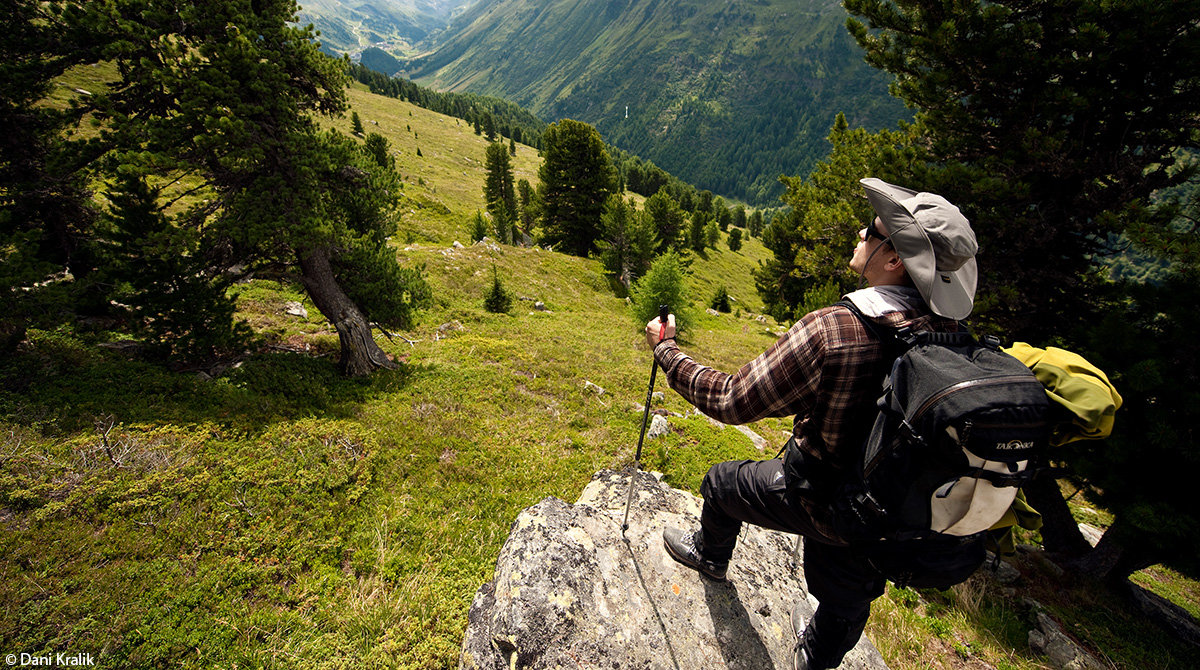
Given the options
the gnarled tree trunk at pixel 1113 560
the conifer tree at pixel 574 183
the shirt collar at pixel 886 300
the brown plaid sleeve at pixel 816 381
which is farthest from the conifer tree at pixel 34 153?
the conifer tree at pixel 574 183

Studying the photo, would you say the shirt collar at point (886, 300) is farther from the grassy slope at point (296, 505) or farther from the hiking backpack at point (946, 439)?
the grassy slope at point (296, 505)

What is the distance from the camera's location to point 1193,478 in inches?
241

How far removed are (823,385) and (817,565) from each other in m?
1.63

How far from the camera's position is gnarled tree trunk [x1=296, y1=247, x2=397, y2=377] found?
9.68m

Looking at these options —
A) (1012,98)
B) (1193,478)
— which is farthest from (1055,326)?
(1012,98)

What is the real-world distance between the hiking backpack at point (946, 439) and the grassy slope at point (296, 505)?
12.5 ft

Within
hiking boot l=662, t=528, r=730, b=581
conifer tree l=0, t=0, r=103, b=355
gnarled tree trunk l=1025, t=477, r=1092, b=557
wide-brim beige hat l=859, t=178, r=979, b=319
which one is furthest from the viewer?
gnarled tree trunk l=1025, t=477, r=1092, b=557

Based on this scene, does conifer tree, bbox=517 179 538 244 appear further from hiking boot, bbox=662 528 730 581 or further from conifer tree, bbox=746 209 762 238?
conifer tree, bbox=746 209 762 238

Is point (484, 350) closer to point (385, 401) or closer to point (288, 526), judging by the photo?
point (385, 401)

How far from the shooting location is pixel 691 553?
4.30 meters

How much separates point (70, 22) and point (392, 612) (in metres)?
10.3

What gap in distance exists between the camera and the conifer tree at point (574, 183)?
3394 centimetres

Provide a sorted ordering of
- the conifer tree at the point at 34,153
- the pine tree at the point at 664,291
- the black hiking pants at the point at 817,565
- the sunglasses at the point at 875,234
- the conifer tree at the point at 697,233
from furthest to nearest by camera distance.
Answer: the conifer tree at the point at 697,233, the pine tree at the point at 664,291, the conifer tree at the point at 34,153, the black hiking pants at the point at 817,565, the sunglasses at the point at 875,234

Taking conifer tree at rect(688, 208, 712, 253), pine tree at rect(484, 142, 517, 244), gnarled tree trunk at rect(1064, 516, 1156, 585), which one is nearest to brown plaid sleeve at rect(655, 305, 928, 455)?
gnarled tree trunk at rect(1064, 516, 1156, 585)
